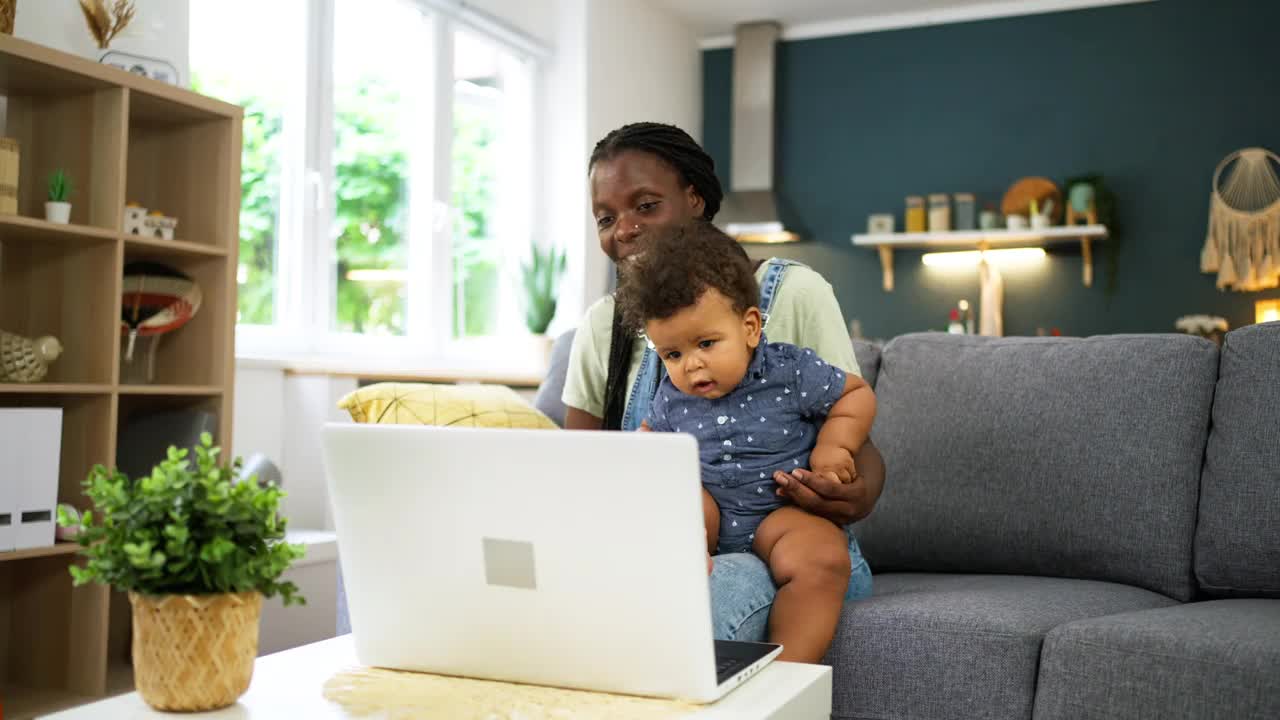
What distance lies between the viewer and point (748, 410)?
1532mm

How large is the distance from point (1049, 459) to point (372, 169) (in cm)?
306

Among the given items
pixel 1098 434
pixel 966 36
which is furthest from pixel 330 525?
pixel 966 36

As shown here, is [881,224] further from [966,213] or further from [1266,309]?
[1266,309]

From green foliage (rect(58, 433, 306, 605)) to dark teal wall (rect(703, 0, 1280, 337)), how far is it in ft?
16.8

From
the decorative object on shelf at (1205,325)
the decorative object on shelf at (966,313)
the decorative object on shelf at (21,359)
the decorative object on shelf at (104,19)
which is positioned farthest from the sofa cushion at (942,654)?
the decorative object on shelf at (966,313)

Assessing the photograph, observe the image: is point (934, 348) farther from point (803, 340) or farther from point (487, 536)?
point (487, 536)

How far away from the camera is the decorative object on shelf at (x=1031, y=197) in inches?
216

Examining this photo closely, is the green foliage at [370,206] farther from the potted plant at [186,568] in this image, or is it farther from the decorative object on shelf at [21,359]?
the potted plant at [186,568]

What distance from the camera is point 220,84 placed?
12.0 feet

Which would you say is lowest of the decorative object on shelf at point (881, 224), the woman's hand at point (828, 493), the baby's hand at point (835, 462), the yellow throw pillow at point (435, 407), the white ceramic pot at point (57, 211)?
the woman's hand at point (828, 493)

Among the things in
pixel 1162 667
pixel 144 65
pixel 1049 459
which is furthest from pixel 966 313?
pixel 1162 667

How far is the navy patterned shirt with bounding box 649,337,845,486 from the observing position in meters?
1.53

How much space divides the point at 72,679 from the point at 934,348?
1.97m

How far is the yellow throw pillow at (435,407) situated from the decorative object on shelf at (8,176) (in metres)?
0.93
